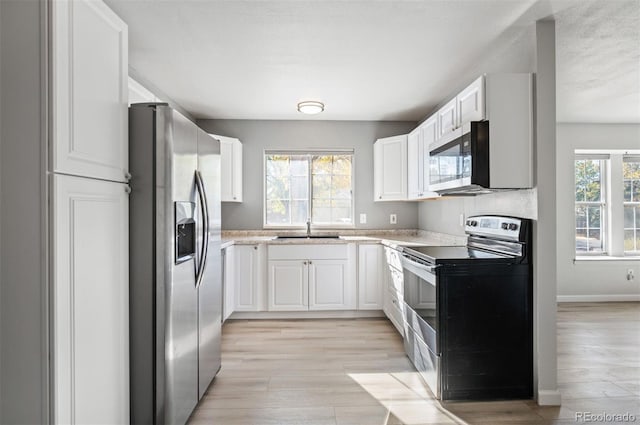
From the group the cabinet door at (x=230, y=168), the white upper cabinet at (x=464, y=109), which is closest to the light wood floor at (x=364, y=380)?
the cabinet door at (x=230, y=168)

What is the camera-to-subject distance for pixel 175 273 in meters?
1.84

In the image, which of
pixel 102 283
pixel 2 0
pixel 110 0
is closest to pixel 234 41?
pixel 110 0

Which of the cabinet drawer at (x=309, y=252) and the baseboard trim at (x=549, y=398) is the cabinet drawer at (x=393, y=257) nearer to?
the cabinet drawer at (x=309, y=252)

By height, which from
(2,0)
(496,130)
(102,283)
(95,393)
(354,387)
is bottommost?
(354,387)

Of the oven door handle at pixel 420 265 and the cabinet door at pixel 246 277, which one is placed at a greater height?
the oven door handle at pixel 420 265

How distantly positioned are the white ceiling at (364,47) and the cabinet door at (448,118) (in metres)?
0.35

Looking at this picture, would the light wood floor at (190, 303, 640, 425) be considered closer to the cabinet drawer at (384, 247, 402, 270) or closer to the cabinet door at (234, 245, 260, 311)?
the cabinet door at (234, 245, 260, 311)

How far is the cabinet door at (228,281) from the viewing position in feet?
11.9

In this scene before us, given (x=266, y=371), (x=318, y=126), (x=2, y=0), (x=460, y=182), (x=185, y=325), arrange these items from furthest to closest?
(x=318, y=126)
(x=266, y=371)
(x=460, y=182)
(x=185, y=325)
(x=2, y=0)

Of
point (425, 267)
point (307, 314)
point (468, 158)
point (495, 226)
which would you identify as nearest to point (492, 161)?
point (468, 158)

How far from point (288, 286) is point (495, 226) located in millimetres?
2227

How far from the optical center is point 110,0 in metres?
1.98

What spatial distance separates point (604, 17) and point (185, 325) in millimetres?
2994

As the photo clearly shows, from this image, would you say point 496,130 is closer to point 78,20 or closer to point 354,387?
point 354,387
